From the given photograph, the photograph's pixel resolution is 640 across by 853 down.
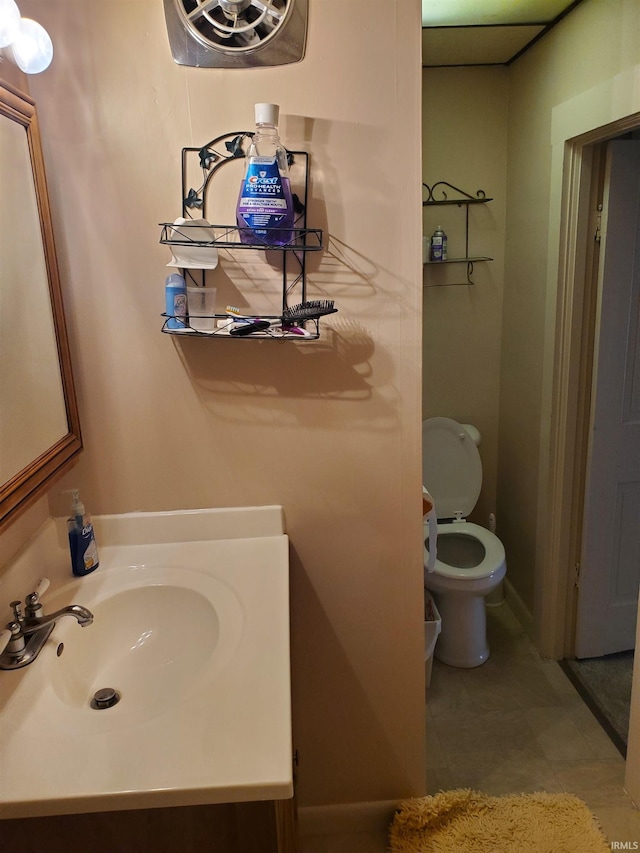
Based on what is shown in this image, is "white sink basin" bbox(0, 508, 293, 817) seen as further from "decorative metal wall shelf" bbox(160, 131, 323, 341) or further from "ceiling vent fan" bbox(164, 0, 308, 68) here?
"ceiling vent fan" bbox(164, 0, 308, 68)

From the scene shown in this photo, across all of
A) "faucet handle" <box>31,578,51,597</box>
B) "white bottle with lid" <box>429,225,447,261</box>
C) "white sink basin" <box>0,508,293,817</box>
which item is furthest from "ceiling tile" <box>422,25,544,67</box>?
"faucet handle" <box>31,578,51,597</box>

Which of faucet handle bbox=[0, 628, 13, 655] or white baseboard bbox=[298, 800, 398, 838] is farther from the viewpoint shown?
white baseboard bbox=[298, 800, 398, 838]

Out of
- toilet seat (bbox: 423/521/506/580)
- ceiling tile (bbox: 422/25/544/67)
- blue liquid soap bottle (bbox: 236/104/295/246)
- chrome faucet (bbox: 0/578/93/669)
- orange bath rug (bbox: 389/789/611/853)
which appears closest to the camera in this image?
chrome faucet (bbox: 0/578/93/669)

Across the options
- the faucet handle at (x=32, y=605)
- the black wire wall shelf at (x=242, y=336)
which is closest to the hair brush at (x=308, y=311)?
the black wire wall shelf at (x=242, y=336)

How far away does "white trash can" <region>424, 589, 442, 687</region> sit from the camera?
2112 millimetres

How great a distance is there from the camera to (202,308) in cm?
134

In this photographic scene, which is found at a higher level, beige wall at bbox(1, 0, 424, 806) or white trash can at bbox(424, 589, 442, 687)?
beige wall at bbox(1, 0, 424, 806)

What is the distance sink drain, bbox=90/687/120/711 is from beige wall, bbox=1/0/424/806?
0.47 meters

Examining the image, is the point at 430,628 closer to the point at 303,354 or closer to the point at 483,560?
the point at 483,560

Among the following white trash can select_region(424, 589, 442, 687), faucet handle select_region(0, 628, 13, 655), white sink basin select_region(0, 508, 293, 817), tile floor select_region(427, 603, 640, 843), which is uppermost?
faucet handle select_region(0, 628, 13, 655)

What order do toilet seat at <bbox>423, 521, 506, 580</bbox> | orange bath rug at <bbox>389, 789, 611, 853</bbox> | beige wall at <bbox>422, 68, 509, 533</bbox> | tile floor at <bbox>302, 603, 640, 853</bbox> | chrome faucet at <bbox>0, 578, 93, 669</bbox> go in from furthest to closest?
beige wall at <bbox>422, 68, 509, 533</bbox>
toilet seat at <bbox>423, 521, 506, 580</bbox>
tile floor at <bbox>302, 603, 640, 853</bbox>
orange bath rug at <bbox>389, 789, 611, 853</bbox>
chrome faucet at <bbox>0, 578, 93, 669</bbox>

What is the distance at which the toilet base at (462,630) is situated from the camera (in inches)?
92.0

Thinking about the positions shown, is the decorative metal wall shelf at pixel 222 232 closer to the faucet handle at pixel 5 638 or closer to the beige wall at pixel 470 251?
the faucet handle at pixel 5 638

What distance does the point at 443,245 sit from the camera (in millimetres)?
2545
